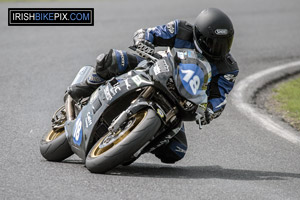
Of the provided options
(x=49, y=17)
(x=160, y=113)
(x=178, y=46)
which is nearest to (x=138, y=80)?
(x=160, y=113)

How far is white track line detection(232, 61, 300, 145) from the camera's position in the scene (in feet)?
27.9

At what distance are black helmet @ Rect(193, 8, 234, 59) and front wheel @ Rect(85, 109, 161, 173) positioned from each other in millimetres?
906

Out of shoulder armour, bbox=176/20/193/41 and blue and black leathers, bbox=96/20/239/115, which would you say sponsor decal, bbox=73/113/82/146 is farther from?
shoulder armour, bbox=176/20/193/41

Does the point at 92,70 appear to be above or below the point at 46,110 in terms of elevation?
above

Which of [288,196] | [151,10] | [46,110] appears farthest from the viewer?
[151,10]

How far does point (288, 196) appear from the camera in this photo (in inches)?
225

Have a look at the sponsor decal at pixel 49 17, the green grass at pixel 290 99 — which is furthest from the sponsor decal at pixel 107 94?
the sponsor decal at pixel 49 17

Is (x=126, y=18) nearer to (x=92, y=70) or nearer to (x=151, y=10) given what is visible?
(x=151, y=10)

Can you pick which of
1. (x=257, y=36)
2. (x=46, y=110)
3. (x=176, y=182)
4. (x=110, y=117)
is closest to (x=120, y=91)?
(x=110, y=117)

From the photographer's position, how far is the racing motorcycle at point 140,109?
5781mm

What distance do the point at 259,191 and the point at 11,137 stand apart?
2.93 metres

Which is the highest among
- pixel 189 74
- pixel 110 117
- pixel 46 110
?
pixel 189 74

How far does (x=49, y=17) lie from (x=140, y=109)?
38.4ft

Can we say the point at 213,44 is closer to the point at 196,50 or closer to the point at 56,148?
the point at 196,50
